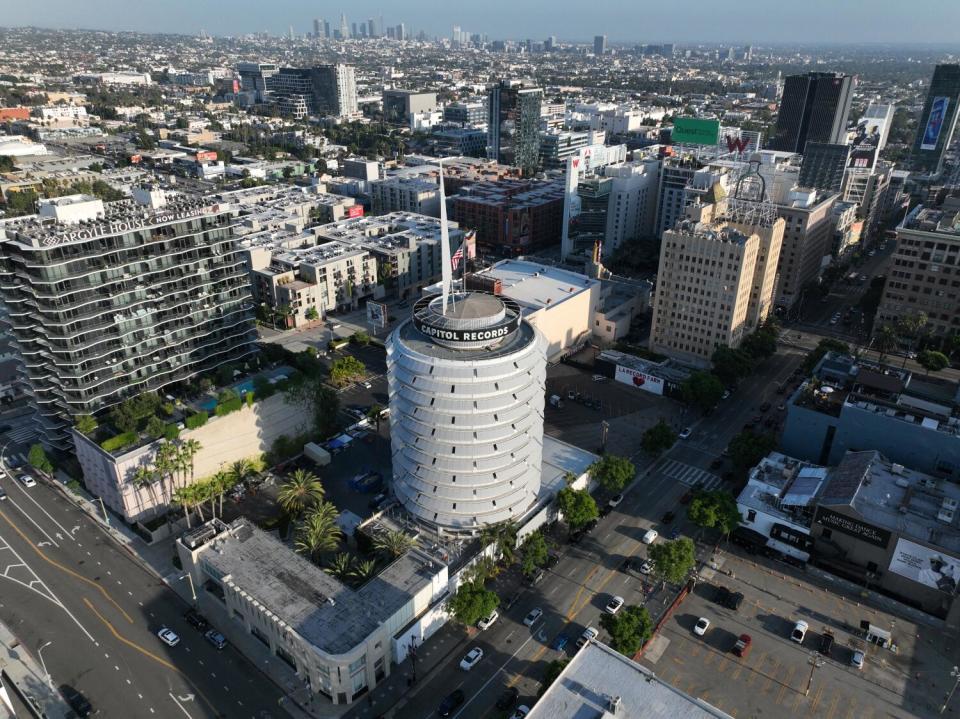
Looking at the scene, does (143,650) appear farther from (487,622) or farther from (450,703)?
(487,622)

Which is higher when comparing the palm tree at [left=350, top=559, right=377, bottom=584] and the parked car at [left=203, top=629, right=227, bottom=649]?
the palm tree at [left=350, top=559, right=377, bottom=584]

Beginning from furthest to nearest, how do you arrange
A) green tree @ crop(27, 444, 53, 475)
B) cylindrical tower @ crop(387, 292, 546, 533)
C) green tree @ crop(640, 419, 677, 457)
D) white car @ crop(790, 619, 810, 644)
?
green tree @ crop(640, 419, 677, 457) → green tree @ crop(27, 444, 53, 475) → cylindrical tower @ crop(387, 292, 546, 533) → white car @ crop(790, 619, 810, 644)

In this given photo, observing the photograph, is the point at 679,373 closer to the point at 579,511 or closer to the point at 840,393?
the point at 840,393

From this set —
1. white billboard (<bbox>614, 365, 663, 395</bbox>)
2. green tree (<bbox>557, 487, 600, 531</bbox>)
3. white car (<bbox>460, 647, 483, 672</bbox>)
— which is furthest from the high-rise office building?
white billboard (<bbox>614, 365, 663, 395</bbox>)

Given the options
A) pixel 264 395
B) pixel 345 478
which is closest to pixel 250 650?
pixel 345 478

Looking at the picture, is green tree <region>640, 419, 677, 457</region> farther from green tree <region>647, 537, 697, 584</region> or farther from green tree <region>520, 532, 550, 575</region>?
green tree <region>520, 532, 550, 575</region>

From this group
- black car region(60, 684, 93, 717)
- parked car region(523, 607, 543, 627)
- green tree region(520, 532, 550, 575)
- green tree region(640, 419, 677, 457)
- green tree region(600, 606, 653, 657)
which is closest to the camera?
black car region(60, 684, 93, 717)

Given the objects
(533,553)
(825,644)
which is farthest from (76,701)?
(825,644)

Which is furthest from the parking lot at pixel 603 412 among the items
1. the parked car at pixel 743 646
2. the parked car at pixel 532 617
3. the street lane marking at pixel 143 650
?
the street lane marking at pixel 143 650
